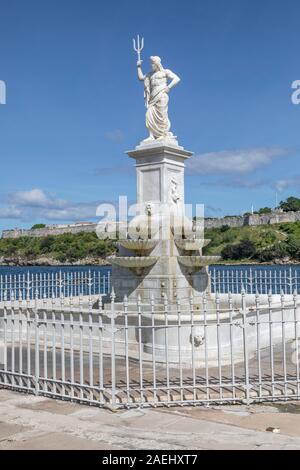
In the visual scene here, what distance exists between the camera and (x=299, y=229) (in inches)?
3467

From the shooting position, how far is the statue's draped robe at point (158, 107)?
13.1 metres

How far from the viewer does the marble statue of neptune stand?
1315cm

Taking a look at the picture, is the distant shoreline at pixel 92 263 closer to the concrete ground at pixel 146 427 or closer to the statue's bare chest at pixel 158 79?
the statue's bare chest at pixel 158 79

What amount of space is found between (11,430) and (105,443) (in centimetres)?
127

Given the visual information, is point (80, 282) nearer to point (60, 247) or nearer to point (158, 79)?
point (158, 79)

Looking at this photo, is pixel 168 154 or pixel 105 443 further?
pixel 168 154

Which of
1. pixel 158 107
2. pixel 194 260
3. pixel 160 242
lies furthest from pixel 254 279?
pixel 158 107

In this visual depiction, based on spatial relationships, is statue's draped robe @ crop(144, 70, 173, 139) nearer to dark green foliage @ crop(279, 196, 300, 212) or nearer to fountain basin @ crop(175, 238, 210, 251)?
fountain basin @ crop(175, 238, 210, 251)

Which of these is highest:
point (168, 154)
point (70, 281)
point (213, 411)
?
point (168, 154)

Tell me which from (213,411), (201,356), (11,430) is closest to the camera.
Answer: (11,430)

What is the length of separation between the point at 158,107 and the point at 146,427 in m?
8.90

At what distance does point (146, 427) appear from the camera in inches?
246

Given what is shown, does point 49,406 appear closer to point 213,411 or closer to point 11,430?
point 11,430
